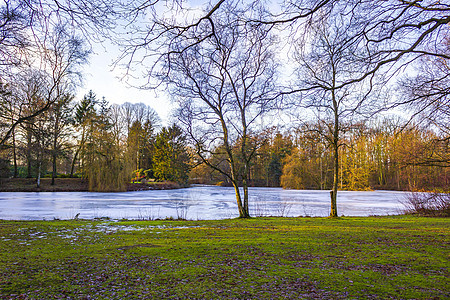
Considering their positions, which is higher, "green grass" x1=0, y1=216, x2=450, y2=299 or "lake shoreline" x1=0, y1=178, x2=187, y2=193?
"green grass" x1=0, y1=216, x2=450, y2=299

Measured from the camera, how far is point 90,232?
6613 mm

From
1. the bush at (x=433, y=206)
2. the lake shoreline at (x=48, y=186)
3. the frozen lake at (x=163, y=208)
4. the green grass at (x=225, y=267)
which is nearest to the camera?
the green grass at (x=225, y=267)

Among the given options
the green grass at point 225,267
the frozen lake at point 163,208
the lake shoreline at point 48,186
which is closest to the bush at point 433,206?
the frozen lake at point 163,208

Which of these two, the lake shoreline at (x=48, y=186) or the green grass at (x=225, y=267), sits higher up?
the green grass at (x=225, y=267)

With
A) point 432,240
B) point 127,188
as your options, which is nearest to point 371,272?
point 432,240

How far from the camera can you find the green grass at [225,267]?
282 cm

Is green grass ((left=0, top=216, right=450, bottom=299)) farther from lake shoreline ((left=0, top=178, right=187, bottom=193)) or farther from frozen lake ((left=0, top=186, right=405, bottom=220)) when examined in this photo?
lake shoreline ((left=0, top=178, right=187, bottom=193))

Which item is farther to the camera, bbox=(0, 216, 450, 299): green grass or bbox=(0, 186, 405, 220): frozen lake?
bbox=(0, 186, 405, 220): frozen lake

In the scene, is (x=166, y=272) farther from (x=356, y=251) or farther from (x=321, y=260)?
(x=356, y=251)

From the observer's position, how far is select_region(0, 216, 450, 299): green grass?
2818 mm

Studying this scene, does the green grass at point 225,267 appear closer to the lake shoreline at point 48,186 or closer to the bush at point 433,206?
the bush at point 433,206

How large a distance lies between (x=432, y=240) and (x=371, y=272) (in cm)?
296

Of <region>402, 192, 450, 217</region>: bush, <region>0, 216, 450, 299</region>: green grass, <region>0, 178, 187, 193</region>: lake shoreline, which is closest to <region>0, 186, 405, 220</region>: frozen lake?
<region>402, 192, 450, 217</region>: bush

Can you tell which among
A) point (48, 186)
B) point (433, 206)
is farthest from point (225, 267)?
point (48, 186)
